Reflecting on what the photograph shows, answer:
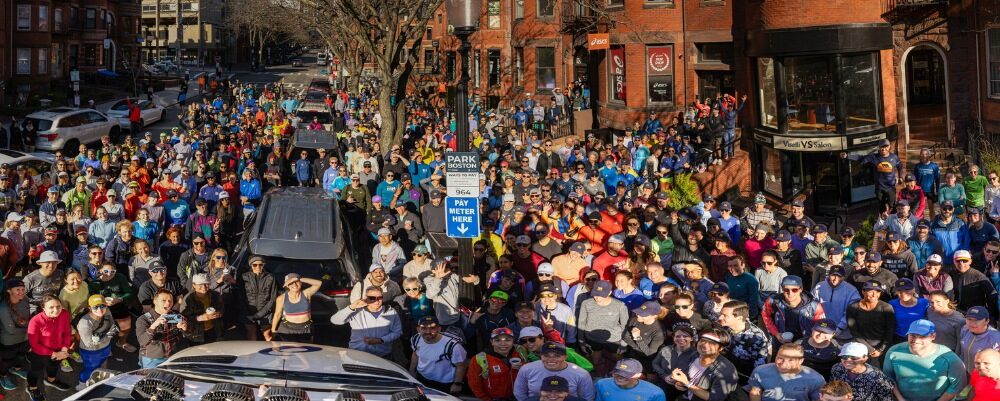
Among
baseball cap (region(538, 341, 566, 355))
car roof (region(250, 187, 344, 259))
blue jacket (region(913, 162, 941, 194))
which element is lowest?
baseball cap (region(538, 341, 566, 355))

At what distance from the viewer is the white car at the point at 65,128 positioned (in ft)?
101

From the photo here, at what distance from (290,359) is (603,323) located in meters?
4.30

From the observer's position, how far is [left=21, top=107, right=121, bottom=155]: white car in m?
30.8

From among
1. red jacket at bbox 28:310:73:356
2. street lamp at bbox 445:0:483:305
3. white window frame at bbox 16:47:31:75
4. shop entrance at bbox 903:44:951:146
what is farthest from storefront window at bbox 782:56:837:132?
white window frame at bbox 16:47:31:75

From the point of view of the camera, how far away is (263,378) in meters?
6.68

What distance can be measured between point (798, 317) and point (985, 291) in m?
2.58

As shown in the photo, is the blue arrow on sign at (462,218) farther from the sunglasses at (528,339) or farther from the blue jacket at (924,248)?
the blue jacket at (924,248)

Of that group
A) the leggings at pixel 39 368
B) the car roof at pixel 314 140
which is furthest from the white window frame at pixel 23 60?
the leggings at pixel 39 368

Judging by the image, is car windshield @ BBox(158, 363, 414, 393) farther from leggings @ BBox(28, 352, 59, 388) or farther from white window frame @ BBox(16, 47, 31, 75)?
white window frame @ BBox(16, 47, 31, 75)

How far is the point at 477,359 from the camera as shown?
31.7ft

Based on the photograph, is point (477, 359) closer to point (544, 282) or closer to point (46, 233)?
point (544, 282)

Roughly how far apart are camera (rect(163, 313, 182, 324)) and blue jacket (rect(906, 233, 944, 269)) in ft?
30.7

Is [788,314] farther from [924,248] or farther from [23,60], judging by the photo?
[23,60]

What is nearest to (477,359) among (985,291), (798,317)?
(798,317)
